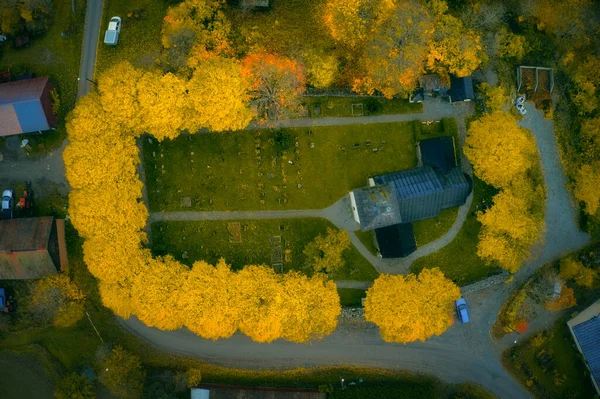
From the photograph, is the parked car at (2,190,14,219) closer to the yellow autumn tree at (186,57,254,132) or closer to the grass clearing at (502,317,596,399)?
the yellow autumn tree at (186,57,254,132)

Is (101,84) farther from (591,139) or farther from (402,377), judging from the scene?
(591,139)

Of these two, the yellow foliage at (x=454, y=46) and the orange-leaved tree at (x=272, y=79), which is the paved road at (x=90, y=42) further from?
the yellow foliage at (x=454, y=46)

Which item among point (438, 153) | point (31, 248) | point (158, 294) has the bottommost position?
point (158, 294)

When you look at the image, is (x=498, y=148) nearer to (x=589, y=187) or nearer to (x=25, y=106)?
(x=589, y=187)

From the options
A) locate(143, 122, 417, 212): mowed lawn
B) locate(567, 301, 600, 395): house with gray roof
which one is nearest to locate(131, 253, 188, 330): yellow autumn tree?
locate(143, 122, 417, 212): mowed lawn

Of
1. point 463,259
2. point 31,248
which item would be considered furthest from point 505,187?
point 31,248

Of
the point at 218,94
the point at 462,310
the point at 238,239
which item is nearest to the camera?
the point at 218,94
